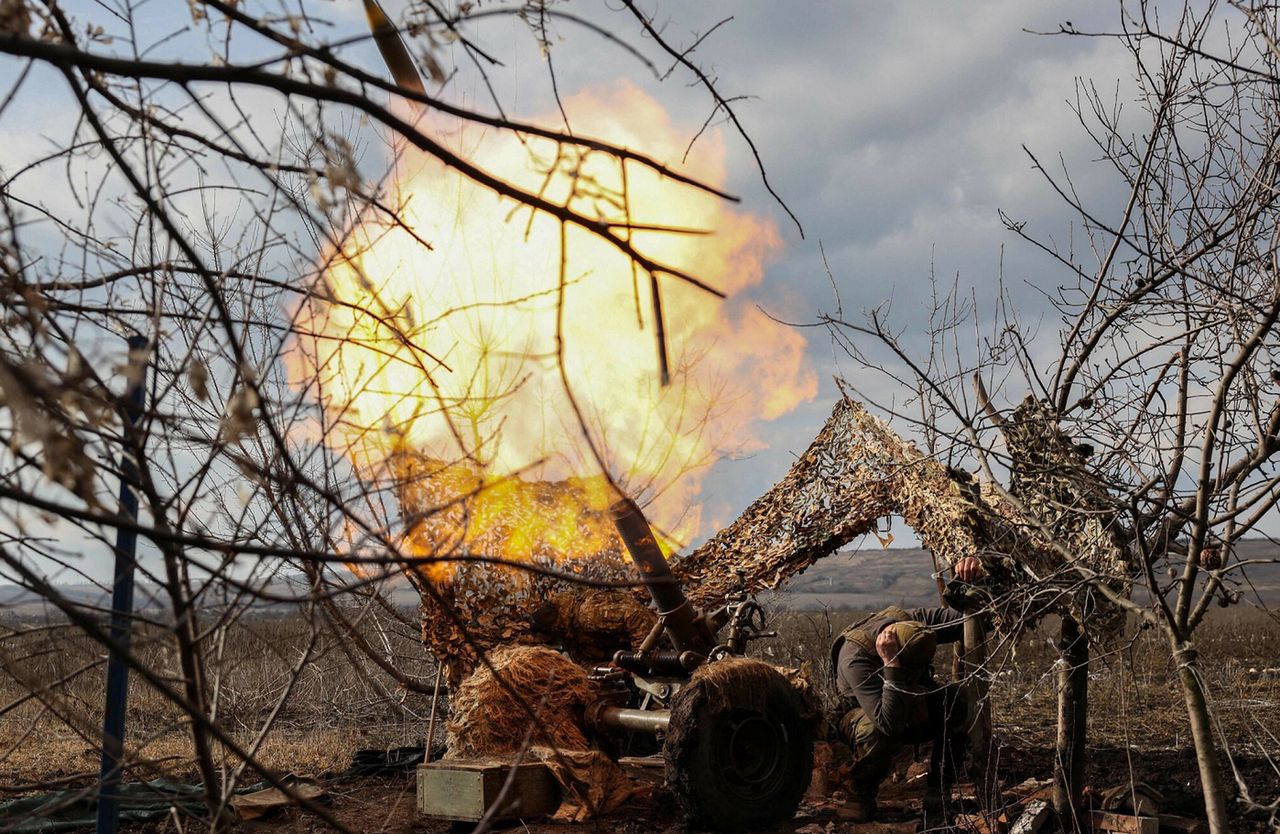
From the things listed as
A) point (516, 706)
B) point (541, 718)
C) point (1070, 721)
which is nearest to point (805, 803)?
point (541, 718)

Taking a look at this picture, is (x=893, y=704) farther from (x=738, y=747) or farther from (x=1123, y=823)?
(x=1123, y=823)

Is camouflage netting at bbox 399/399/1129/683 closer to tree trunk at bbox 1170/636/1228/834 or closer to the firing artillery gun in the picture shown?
the firing artillery gun

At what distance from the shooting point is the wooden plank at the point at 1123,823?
7.70 meters

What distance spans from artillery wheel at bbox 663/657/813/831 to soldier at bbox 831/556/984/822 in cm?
49

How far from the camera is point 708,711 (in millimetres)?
8398

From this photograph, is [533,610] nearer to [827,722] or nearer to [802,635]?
[827,722]

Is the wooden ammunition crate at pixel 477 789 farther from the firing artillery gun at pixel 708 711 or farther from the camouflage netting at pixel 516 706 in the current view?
the firing artillery gun at pixel 708 711

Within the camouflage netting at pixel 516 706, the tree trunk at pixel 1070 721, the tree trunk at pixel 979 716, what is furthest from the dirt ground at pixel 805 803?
the camouflage netting at pixel 516 706

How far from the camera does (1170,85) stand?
6.63m

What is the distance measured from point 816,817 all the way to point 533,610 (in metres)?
3.11

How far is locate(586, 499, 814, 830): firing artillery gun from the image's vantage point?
8336 mm

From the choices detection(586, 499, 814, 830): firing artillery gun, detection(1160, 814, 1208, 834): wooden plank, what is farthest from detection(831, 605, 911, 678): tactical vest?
detection(1160, 814, 1208, 834): wooden plank

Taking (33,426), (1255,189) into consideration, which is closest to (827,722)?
(1255,189)

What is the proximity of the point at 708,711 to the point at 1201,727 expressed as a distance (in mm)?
4019
